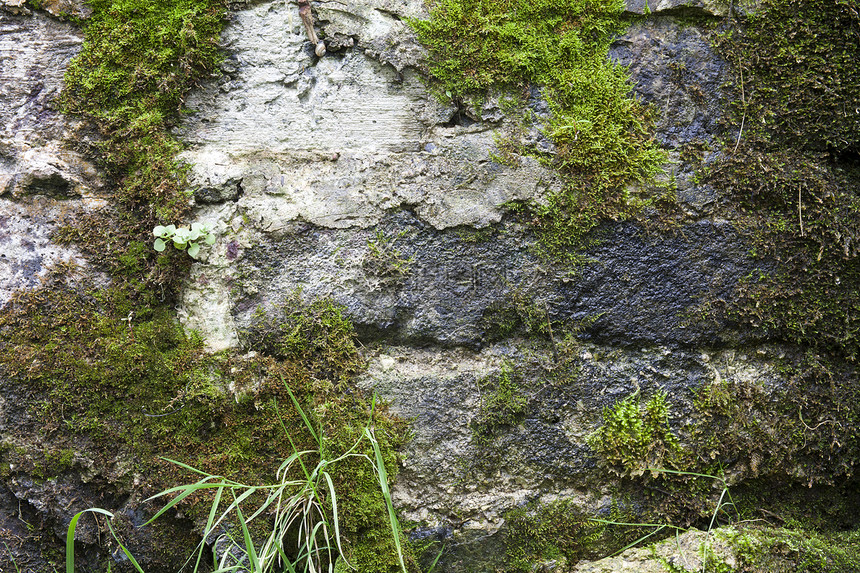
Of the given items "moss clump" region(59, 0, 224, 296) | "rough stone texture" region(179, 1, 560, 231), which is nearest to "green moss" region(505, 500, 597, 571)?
"rough stone texture" region(179, 1, 560, 231)

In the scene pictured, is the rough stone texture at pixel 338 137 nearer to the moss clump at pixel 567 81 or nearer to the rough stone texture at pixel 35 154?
the moss clump at pixel 567 81

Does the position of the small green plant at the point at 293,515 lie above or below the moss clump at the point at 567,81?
below

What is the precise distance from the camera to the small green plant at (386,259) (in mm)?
1896

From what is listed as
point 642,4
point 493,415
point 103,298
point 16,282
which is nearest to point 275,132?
point 103,298

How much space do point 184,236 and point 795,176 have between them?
2107 mm

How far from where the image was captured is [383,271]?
1896 mm

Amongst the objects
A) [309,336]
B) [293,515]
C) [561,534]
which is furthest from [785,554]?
[309,336]

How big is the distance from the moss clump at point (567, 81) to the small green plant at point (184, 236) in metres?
0.98

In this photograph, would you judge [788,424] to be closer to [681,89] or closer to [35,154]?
[681,89]

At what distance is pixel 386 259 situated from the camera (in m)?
1.90

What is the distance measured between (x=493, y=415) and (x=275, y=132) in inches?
49.5

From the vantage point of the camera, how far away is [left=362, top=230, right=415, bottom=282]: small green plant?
190 cm

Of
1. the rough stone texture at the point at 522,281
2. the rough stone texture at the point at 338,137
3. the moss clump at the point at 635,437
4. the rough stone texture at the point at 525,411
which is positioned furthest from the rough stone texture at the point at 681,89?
the moss clump at the point at 635,437

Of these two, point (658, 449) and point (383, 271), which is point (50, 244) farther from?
point (658, 449)
